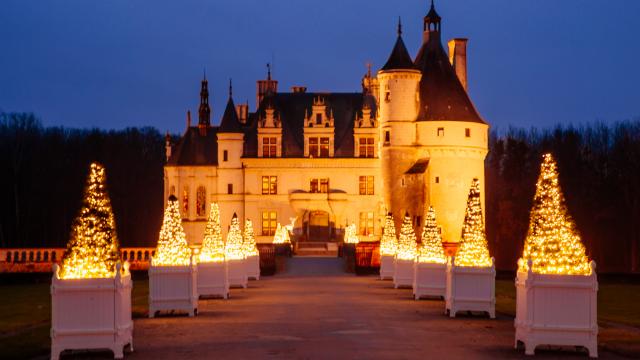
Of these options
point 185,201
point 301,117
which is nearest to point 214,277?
point 301,117

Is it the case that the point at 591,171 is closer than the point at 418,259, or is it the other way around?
the point at 418,259

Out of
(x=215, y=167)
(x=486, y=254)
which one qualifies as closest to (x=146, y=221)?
(x=215, y=167)

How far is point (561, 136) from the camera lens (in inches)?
3002

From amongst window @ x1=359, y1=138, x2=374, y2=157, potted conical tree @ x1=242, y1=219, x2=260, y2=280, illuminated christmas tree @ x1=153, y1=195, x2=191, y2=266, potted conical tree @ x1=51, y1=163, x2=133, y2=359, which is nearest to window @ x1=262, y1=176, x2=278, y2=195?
window @ x1=359, y1=138, x2=374, y2=157

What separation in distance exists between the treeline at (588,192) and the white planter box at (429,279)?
41398 mm

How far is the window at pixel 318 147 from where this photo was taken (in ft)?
218

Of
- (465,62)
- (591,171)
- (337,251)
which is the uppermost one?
(465,62)

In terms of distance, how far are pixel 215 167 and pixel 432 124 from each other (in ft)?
53.5

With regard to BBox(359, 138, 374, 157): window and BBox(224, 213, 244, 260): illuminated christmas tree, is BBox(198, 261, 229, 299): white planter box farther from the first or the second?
BBox(359, 138, 374, 157): window

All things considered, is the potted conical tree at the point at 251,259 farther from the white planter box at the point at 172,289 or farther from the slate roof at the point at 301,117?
the slate roof at the point at 301,117

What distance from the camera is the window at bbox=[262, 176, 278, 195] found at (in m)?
66.8

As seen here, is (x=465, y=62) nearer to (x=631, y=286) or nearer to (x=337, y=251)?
(x=337, y=251)

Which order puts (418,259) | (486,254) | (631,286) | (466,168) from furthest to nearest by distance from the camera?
(466,168)
(631,286)
(418,259)
(486,254)

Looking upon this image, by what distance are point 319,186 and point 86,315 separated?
53.4m
